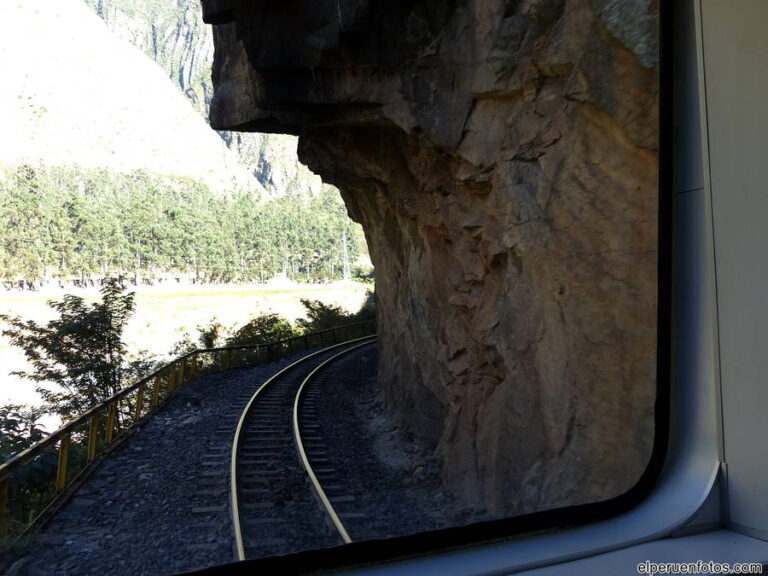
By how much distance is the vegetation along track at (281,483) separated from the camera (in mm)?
6949

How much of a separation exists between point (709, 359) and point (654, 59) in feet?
11.5

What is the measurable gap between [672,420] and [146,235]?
9542 centimetres

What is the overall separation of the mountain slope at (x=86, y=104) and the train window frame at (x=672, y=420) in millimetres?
150712

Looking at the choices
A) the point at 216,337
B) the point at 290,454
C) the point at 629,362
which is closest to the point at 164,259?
the point at 216,337

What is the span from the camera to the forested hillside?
7762cm

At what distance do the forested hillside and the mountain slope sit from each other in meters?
19.8

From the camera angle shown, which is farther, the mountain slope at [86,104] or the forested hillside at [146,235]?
the mountain slope at [86,104]

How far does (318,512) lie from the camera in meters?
7.86

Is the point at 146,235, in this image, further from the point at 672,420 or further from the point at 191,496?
the point at 672,420

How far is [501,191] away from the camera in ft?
25.2

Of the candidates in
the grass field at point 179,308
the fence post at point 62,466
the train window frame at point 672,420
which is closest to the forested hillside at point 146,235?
the grass field at point 179,308

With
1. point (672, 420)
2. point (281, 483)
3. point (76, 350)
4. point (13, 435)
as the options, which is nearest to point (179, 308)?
point (76, 350)

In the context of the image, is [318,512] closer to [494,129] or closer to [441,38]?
[494,129]

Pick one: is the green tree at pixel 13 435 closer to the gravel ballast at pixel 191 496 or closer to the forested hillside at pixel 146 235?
the gravel ballast at pixel 191 496
